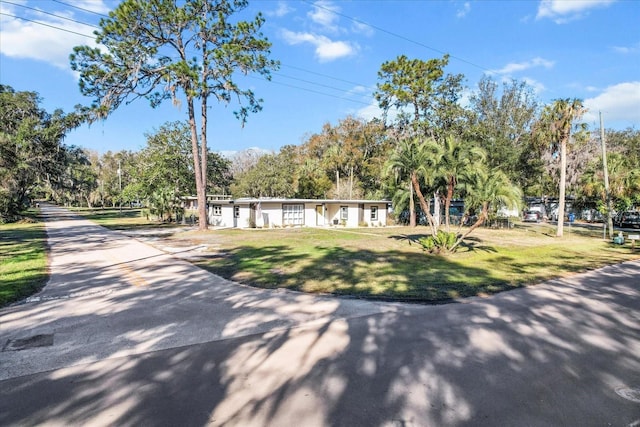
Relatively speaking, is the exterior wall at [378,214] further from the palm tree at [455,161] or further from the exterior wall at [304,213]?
the palm tree at [455,161]

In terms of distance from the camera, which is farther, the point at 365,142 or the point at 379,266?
the point at 365,142

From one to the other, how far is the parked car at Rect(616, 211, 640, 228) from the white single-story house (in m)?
19.9

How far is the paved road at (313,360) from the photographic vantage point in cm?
354

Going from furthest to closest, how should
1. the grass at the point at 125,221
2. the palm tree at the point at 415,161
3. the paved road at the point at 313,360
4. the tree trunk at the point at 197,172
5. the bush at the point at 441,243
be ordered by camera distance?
the grass at the point at 125,221, the tree trunk at the point at 197,172, the bush at the point at 441,243, the palm tree at the point at 415,161, the paved road at the point at 313,360

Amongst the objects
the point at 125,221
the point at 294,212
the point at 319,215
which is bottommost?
the point at 125,221

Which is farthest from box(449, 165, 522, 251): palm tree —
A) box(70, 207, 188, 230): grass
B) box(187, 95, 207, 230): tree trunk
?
box(70, 207, 188, 230): grass

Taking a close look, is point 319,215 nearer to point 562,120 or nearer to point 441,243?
point 441,243

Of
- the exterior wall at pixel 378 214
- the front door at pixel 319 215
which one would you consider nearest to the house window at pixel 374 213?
the exterior wall at pixel 378 214

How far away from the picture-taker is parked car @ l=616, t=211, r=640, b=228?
2972 cm

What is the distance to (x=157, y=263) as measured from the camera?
39.4ft

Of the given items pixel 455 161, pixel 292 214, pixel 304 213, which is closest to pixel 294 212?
pixel 292 214

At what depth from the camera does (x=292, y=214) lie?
1251 inches

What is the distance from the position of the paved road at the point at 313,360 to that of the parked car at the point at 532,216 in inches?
1376

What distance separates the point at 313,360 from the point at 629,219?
123 feet
